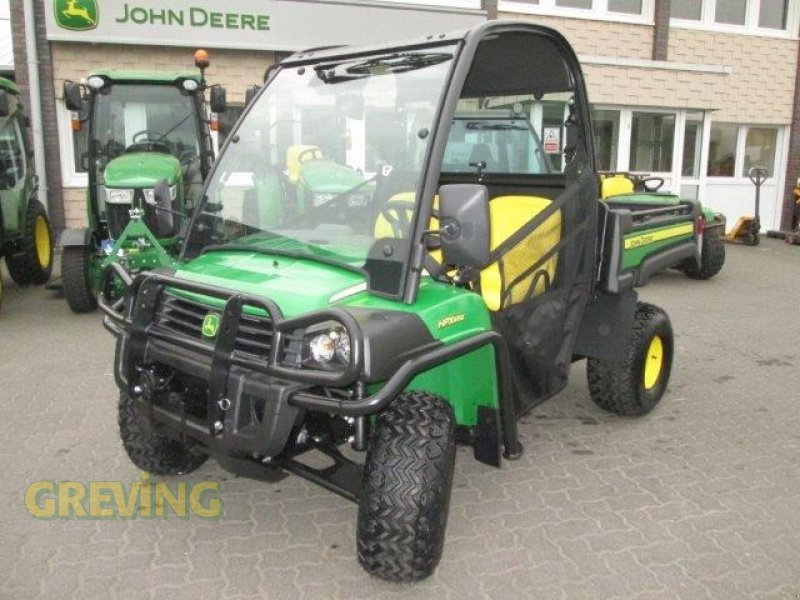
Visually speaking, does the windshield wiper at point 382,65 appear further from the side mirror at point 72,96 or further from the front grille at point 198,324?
the side mirror at point 72,96

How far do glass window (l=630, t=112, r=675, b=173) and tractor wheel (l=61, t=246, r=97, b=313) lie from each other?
35.1 ft

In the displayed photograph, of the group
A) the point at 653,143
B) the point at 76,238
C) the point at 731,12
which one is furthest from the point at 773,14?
the point at 76,238

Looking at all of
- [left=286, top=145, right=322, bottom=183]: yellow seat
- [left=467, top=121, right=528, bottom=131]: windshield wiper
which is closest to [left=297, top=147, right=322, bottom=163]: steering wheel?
[left=286, top=145, right=322, bottom=183]: yellow seat

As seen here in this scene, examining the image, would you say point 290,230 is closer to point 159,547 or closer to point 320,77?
point 320,77

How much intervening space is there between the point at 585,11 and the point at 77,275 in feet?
35.8

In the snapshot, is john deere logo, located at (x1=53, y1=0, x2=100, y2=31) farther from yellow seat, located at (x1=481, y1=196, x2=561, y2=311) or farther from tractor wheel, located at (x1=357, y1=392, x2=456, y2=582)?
tractor wheel, located at (x1=357, y1=392, x2=456, y2=582)

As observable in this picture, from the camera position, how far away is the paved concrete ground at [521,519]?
290 centimetres

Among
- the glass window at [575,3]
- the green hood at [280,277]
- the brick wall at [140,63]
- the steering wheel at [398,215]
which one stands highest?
the glass window at [575,3]

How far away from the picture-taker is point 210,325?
282cm

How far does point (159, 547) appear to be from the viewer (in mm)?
3137

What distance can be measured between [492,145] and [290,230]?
1.74m

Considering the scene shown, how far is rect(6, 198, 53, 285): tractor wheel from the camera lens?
28.2ft

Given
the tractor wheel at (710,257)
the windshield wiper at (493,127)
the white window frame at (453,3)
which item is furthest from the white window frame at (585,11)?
the windshield wiper at (493,127)

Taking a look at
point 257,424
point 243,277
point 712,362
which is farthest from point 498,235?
point 712,362
